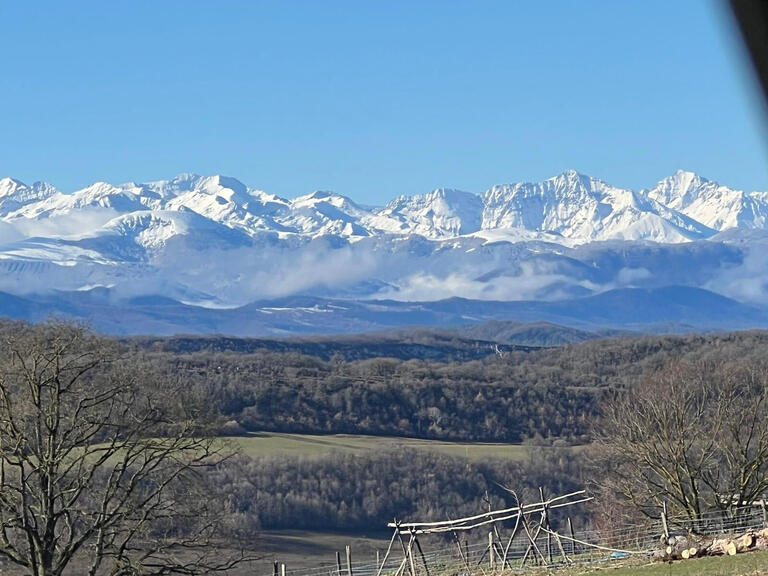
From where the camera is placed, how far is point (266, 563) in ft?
299

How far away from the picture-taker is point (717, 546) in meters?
34.0

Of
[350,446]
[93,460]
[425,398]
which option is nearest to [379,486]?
[350,446]

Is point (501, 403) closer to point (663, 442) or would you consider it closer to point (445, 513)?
point (445, 513)

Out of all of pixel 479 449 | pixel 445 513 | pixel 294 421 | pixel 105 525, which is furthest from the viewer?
pixel 294 421

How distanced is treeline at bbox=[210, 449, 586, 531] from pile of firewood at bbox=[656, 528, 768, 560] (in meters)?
77.9

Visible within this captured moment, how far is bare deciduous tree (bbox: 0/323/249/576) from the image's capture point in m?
30.6

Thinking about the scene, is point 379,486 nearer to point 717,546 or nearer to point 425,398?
point 425,398

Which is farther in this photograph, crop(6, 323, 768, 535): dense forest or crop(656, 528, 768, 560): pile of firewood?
crop(6, 323, 768, 535): dense forest

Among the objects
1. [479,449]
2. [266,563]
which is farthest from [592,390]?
[266,563]

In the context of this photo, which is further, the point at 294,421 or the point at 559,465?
the point at 294,421

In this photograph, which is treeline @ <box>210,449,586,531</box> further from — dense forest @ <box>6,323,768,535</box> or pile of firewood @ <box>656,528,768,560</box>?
pile of firewood @ <box>656,528,768,560</box>

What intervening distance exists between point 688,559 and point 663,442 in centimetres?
1530

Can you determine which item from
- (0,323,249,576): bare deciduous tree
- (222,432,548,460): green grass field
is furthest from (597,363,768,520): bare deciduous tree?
(222,432,548,460): green grass field

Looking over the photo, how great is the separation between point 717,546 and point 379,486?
97.0 metres
